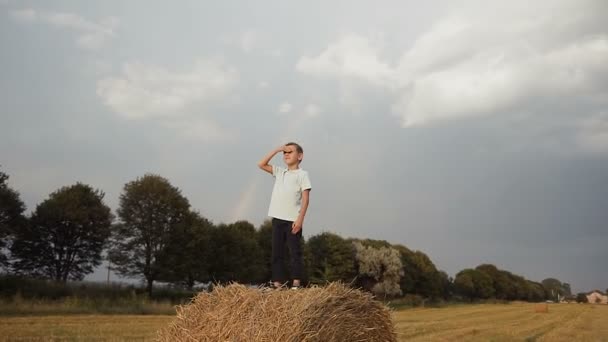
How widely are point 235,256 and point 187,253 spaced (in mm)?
5978

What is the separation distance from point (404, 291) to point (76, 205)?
48449mm

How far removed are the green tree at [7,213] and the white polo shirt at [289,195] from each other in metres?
30.7

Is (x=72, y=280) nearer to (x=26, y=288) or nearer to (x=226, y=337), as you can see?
(x=26, y=288)

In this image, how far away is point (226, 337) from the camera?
491 centimetres

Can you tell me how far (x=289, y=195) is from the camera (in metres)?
6.48

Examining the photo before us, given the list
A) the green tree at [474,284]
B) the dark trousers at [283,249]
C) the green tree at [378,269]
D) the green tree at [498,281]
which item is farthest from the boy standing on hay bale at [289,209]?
the green tree at [498,281]

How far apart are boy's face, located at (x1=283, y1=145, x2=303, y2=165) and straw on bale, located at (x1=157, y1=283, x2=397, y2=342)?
170 cm

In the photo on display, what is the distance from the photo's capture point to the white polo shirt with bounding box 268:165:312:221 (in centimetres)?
644

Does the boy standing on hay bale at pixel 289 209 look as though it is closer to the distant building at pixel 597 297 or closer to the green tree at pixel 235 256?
the green tree at pixel 235 256

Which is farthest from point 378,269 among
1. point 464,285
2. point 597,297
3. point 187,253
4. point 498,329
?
point 597,297

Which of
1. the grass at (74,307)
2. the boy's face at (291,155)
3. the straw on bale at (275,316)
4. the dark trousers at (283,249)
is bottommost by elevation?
the grass at (74,307)

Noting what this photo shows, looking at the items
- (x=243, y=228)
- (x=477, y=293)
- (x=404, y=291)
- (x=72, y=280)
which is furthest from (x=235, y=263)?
(x=477, y=293)

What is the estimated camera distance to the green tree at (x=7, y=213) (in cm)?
3234

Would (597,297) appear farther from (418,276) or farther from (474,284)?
(418,276)
